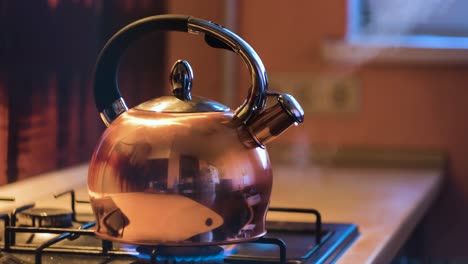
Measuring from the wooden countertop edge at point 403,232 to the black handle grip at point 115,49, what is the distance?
0.34m

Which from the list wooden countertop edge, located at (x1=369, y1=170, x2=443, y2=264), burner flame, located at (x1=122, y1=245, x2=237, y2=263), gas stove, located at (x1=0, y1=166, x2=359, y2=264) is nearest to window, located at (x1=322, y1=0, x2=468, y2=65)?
wooden countertop edge, located at (x1=369, y1=170, x2=443, y2=264)

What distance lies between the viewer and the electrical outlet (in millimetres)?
2047

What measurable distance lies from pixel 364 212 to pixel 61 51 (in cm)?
54

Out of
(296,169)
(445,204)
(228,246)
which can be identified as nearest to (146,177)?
(228,246)

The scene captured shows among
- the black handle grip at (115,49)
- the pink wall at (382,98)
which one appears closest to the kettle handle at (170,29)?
the black handle grip at (115,49)

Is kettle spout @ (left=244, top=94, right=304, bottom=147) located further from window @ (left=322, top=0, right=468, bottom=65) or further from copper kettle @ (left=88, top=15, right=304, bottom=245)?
window @ (left=322, top=0, right=468, bottom=65)

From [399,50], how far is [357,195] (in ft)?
1.88

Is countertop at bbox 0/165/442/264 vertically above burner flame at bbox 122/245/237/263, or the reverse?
burner flame at bbox 122/245/237/263

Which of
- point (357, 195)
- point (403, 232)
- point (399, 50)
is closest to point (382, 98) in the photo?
point (399, 50)

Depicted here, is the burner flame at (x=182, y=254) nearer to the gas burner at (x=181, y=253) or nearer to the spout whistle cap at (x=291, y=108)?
the gas burner at (x=181, y=253)

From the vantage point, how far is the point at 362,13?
2.11 metres

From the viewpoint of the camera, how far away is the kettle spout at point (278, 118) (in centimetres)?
90

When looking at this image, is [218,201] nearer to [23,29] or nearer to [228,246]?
[228,246]

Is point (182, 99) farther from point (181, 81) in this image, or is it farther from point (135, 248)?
point (135, 248)
